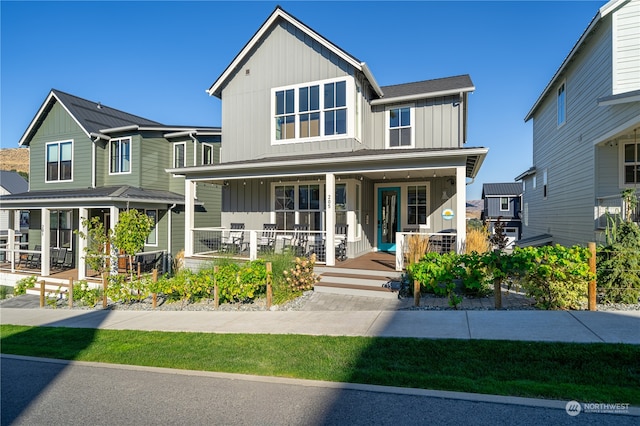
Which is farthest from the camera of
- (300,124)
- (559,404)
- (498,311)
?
(300,124)

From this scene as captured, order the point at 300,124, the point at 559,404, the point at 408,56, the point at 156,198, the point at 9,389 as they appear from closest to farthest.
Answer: the point at 559,404, the point at 9,389, the point at 300,124, the point at 156,198, the point at 408,56

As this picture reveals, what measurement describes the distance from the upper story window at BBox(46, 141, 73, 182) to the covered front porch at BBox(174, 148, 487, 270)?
9.92 metres

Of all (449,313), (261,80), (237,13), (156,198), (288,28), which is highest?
(237,13)

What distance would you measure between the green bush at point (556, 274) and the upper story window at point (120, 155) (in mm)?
17827

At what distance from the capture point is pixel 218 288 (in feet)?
29.6

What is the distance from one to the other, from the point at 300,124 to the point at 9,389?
10793 millimetres

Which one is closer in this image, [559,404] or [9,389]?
[559,404]

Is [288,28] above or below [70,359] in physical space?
above

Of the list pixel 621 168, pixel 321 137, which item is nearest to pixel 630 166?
pixel 621 168

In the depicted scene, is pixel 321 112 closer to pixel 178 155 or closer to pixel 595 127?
pixel 595 127

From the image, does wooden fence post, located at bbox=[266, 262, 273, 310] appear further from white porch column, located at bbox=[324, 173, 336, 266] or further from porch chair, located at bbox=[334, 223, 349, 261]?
porch chair, located at bbox=[334, 223, 349, 261]

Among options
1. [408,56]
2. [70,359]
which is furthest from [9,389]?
[408,56]

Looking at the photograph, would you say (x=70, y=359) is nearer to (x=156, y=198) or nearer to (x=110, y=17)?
(x=156, y=198)

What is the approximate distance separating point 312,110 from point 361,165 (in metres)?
3.62
